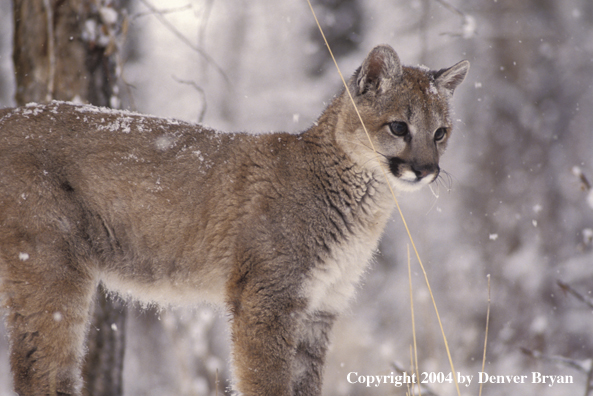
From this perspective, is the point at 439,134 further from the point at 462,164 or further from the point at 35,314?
the point at 462,164

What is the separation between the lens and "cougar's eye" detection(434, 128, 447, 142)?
3.68 m

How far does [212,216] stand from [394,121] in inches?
57.0

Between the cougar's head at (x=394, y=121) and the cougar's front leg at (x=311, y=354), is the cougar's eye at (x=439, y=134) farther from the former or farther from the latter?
the cougar's front leg at (x=311, y=354)

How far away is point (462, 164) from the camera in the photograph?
970cm

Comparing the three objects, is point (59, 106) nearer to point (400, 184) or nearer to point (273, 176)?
point (273, 176)

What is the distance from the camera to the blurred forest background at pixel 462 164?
8.77 meters

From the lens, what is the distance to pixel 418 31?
9430mm

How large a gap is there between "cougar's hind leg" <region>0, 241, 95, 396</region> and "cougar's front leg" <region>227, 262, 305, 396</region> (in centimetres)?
107

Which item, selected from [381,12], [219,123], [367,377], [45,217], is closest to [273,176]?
[45,217]

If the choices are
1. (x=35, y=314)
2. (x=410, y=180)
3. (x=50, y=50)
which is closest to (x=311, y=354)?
(x=410, y=180)

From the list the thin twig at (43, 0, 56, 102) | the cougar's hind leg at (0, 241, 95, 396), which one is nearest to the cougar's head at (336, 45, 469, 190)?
the cougar's hind leg at (0, 241, 95, 396)

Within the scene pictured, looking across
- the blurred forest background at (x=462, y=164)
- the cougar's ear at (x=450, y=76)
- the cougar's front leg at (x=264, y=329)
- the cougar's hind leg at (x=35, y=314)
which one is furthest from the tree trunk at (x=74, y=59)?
the blurred forest background at (x=462, y=164)

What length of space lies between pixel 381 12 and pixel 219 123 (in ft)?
13.0

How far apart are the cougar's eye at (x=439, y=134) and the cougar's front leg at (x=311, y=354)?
1.55m
